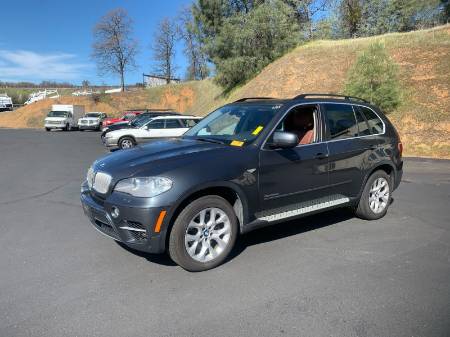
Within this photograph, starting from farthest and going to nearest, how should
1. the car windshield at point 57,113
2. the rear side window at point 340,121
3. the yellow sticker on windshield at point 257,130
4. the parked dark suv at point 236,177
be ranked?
the car windshield at point 57,113, the rear side window at point 340,121, the yellow sticker on windshield at point 257,130, the parked dark suv at point 236,177

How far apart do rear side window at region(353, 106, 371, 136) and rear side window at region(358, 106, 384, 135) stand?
0.23 feet

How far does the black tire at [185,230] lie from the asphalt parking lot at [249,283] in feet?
0.34

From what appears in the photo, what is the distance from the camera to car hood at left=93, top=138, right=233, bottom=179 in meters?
4.09

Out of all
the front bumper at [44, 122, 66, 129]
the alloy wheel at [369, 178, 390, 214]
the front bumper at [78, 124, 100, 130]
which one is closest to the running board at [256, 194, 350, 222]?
the alloy wheel at [369, 178, 390, 214]

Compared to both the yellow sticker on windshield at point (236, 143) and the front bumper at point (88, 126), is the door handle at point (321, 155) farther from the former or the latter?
the front bumper at point (88, 126)

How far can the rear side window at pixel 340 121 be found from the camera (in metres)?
5.45

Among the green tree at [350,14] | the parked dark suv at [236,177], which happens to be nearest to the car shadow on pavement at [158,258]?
the parked dark suv at [236,177]

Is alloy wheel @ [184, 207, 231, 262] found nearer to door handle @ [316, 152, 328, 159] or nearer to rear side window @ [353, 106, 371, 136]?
door handle @ [316, 152, 328, 159]

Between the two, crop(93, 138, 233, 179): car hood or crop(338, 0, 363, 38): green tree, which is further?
crop(338, 0, 363, 38): green tree

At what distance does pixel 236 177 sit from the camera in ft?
14.2

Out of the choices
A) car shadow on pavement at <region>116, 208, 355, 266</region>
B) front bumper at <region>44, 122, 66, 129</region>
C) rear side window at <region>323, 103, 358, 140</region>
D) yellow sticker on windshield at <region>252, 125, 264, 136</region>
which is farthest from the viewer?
front bumper at <region>44, 122, 66, 129</region>

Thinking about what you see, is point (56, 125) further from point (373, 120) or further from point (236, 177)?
point (236, 177)

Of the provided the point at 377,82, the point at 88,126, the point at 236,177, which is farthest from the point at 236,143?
the point at 88,126

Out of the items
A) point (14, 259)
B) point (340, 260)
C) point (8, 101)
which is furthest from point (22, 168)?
point (8, 101)
